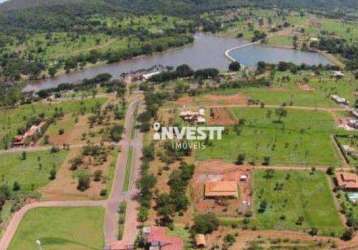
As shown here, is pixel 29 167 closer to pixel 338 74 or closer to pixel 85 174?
pixel 85 174

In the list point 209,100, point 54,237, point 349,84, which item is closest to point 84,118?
point 209,100

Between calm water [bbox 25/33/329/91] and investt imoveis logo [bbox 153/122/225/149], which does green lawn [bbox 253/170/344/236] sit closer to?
investt imoveis logo [bbox 153/122/225/149]

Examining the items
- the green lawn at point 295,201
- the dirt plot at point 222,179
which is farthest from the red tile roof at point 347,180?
the dirt plot at point 222,179

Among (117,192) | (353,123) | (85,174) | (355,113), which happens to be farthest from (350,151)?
(85,174)

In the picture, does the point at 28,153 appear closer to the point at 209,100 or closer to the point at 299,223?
the point at 209,100

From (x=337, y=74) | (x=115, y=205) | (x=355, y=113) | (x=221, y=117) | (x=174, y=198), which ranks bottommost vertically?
(x=115, y=205)
